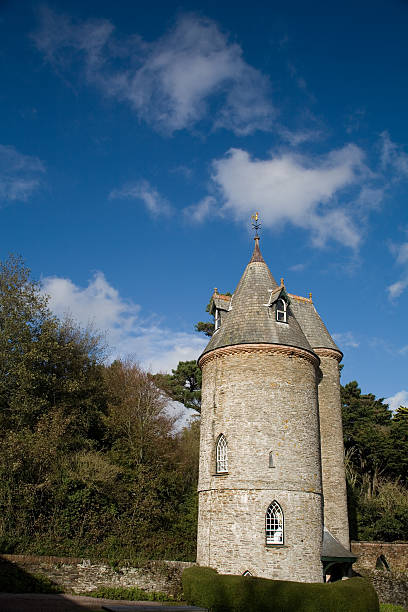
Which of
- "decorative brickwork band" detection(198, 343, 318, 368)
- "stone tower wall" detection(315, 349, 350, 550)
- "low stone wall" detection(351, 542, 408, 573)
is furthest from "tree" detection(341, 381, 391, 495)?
"decorative brickwork band" detection(198, 343, 318, 368)

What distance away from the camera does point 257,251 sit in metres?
25.6

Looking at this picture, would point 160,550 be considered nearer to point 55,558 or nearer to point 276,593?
point 55,558

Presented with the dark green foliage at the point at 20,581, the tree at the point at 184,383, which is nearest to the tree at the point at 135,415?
the tree at the point at 184,383

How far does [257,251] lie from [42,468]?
1423 centimetres

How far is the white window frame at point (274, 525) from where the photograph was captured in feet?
62.0

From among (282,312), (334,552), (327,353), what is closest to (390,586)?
(334,552)

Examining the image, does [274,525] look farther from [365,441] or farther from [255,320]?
[365,441]

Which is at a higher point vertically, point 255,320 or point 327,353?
point 255,320

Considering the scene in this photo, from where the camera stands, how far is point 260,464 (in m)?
19.5

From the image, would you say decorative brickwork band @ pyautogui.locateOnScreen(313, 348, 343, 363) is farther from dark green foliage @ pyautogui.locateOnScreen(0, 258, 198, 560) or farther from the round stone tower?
dark green foliage @ pyautogui.locateOnScreen(0, 258, 198, 560)

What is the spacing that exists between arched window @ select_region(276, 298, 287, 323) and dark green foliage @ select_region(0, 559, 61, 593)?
1362 cm

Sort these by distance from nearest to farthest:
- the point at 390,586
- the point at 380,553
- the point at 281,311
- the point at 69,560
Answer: the point at 69,560, the point at 390,586, the point at 281,311, the point at 380,553

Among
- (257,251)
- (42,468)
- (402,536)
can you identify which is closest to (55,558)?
(42,468)

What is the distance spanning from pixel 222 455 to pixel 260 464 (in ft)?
6.18
